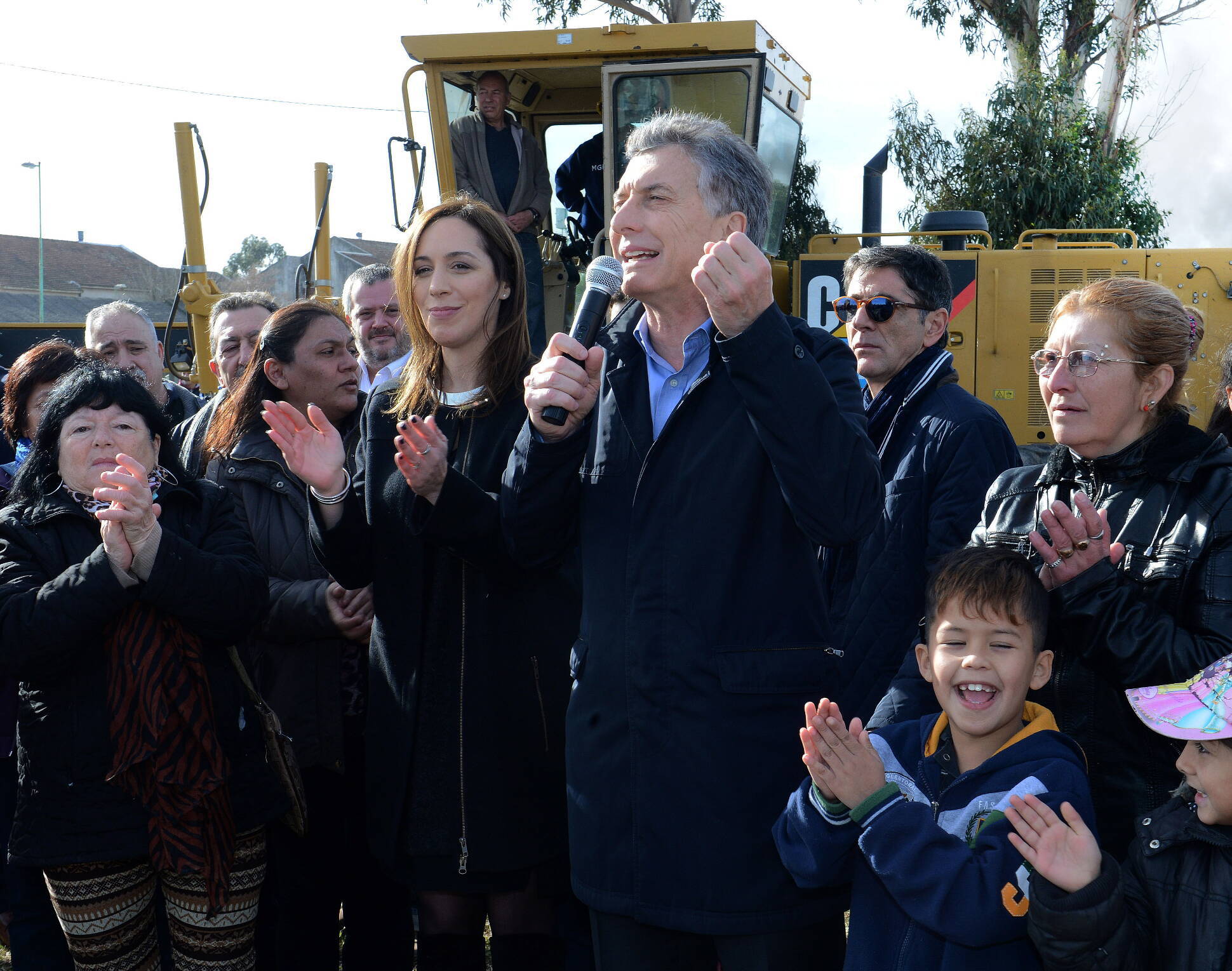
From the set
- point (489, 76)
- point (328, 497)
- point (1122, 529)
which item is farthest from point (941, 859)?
point (489, 76)

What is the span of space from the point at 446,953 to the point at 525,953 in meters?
0.19

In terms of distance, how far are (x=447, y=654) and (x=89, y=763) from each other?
1010 mm

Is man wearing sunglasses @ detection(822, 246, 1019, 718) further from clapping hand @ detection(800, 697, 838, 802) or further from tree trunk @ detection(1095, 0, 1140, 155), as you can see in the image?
tree trunk @ detection(1095, 0, 1140, 155)

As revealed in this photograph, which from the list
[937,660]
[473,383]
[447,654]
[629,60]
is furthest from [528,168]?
[937,660]

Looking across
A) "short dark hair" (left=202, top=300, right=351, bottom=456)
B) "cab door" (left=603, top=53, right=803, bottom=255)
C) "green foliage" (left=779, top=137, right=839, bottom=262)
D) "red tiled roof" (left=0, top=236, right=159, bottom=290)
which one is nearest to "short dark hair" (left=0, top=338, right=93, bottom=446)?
"short dark hair" (left=202, top=300, right=351, bottom=456)

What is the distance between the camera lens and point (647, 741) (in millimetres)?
2205

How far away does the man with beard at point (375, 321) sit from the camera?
17.3 ft

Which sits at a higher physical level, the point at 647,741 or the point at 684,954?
the point at 647,741

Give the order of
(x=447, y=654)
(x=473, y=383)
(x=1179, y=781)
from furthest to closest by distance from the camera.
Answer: (x=473, y=383), (x=447, y=654), (x=1179, y=781)

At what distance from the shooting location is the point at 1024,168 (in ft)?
61.0

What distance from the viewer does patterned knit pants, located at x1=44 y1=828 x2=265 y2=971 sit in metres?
3.01

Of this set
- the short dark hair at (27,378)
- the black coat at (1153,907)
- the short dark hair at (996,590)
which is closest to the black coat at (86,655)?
the short dark hair at (27,378)

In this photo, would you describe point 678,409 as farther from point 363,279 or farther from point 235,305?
point 235,305

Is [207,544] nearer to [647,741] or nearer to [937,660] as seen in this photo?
[647,741]
